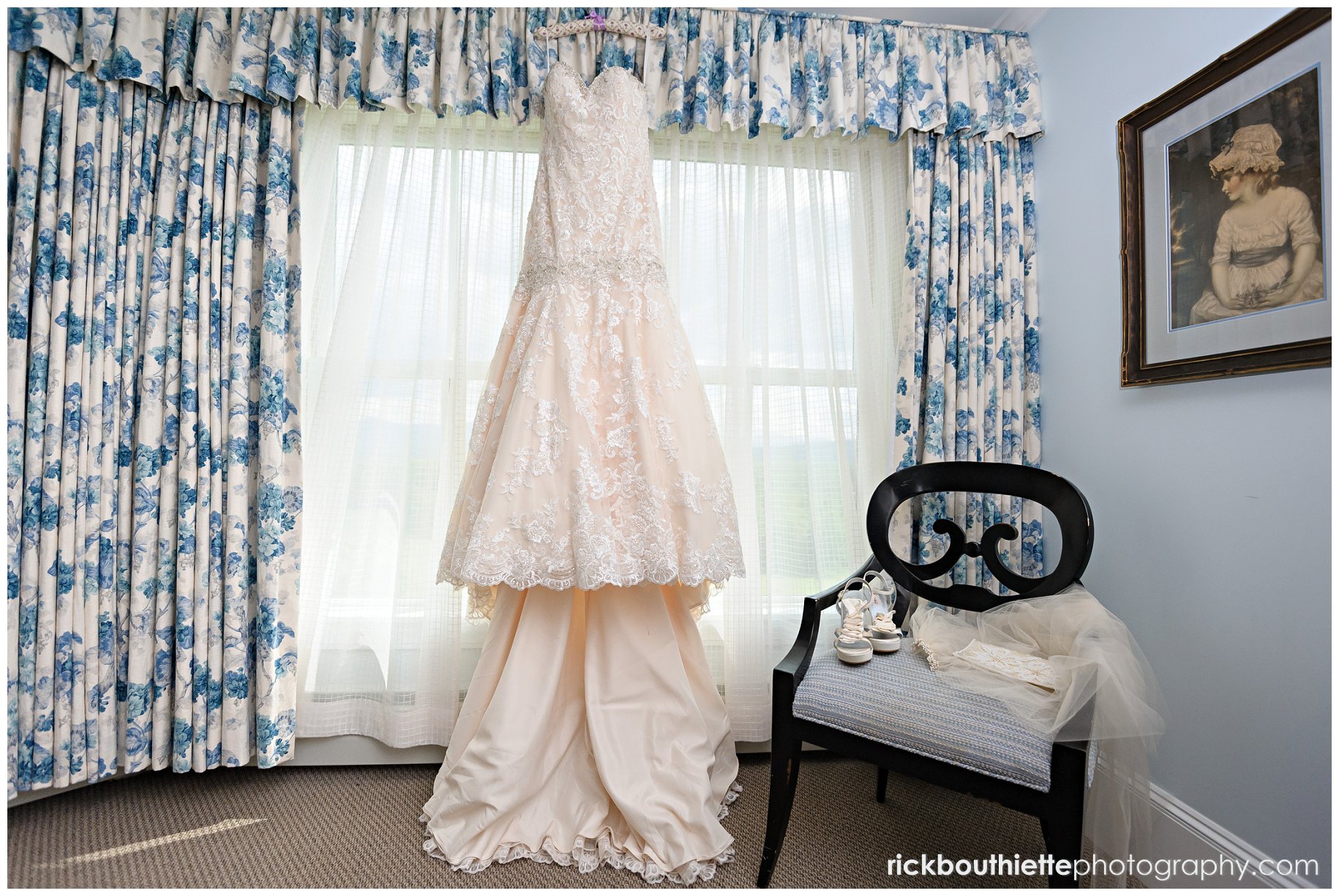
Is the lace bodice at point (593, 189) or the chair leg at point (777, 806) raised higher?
the lace bodice at point (593, 189)

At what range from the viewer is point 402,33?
1.94 m

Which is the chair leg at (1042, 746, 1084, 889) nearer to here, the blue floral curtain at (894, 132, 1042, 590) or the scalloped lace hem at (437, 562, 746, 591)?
the scalloped lace hem at (437, 562, 746, 591)

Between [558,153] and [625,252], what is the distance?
12.7 inches

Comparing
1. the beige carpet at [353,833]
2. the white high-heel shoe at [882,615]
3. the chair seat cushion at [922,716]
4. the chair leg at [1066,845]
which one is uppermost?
the white high-heel shoe at [882,615]

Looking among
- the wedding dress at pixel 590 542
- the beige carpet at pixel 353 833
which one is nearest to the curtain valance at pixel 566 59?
the wedding dress at pixel 590 542

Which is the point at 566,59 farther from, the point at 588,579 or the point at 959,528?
the point at 959,528

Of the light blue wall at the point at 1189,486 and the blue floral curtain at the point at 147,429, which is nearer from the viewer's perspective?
the light blue wall at the point at 1189,486

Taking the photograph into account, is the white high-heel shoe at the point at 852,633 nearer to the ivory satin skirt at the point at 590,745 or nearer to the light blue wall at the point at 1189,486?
the ivory satin skirt at the point at 590,745

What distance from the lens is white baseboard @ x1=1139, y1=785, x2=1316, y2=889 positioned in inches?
56.3

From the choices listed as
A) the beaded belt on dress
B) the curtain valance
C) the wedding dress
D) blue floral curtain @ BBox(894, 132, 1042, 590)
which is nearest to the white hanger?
the curtain valance

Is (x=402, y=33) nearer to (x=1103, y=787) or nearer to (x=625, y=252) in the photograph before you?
(x=625, y=252)

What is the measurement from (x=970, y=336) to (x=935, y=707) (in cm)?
119

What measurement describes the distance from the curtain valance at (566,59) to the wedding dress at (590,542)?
286 millimetres

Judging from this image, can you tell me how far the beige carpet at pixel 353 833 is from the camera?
1.56m
